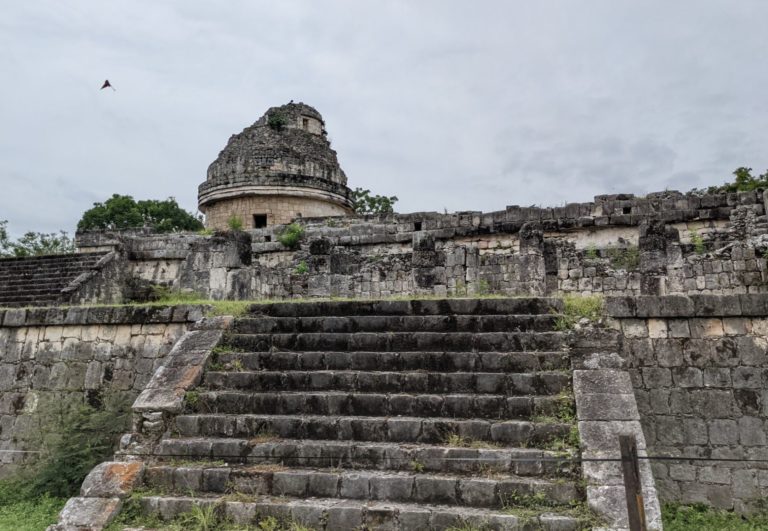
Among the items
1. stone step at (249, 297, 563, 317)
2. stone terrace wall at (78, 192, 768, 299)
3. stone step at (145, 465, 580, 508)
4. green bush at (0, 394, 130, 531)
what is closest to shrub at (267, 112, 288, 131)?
stone terrace wall at (78, 192, 768, 299)

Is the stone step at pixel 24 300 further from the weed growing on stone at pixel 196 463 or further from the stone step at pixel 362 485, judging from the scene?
the stone step at pixel 362 485

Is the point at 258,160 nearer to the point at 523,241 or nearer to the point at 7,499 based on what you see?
the point at 523,241

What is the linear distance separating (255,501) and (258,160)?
1880cm

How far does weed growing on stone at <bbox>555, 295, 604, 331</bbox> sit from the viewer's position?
253 inches

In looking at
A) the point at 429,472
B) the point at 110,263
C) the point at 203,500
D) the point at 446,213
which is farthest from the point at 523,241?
the point at 110,263

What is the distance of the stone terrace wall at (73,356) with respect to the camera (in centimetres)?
786

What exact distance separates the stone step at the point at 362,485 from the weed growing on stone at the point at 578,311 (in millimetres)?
2112

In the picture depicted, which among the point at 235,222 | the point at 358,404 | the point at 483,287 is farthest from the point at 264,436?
the point at 235,222

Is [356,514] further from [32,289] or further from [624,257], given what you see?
[32,289]

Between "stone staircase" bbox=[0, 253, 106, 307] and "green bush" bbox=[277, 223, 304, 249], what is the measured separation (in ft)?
19.5

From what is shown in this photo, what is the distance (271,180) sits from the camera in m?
22.1

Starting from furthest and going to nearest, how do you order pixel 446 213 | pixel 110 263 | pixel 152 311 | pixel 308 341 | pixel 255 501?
pixel 110 263 → pixel 446 213 → pixel 152 311 → pixel 308 341 → pixel 255 501

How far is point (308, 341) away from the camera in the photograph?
6840 mm

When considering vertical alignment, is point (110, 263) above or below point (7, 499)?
above
